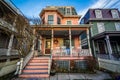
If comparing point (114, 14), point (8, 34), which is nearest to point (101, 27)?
point (114, 14)

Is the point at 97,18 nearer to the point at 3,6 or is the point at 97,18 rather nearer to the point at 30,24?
the point at 30,24

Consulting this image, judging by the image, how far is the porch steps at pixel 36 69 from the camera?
5.51m

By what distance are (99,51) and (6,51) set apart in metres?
11.1

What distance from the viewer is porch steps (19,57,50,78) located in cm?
551

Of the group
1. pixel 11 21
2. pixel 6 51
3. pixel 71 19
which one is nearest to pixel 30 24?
pixel 11 21

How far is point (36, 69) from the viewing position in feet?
20.2

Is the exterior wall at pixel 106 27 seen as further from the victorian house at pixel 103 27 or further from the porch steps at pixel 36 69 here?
the porch steps at pixel 36 69

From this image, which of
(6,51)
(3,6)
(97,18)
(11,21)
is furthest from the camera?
(97,18)

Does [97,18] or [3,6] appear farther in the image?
[97,18]

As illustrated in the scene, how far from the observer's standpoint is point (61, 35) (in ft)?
36.4

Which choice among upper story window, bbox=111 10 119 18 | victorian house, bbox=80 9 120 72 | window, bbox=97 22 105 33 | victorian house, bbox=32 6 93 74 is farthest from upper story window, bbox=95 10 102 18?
victorian house, bbox=32 6 93 74

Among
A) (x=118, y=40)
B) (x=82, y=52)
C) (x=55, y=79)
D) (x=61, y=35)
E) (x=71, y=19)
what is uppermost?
(x=71, y=19)

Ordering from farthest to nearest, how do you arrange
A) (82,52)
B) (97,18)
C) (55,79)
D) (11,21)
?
(97,18), (82,52), (11,21), (55,79)

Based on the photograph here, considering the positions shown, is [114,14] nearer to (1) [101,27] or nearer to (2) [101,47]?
(1) [101,27]
